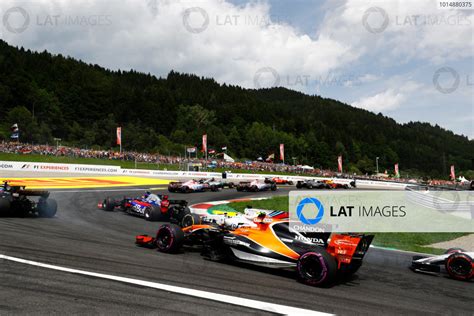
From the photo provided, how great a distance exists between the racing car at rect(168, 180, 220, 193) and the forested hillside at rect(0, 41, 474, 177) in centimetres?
4093

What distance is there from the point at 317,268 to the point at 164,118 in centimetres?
11899

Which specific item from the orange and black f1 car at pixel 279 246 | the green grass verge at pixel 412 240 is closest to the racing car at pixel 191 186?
the green grass verge at pixel 412 240

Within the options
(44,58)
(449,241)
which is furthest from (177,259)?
(44,58)

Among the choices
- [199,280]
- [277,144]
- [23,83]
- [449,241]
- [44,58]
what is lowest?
[449,241]

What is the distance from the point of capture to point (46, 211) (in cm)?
1300

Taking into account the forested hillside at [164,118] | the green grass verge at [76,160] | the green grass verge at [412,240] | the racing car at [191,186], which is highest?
the forested hillside at [164,118]

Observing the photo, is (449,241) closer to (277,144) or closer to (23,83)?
(23,83)

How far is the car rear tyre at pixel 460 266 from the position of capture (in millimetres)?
7812

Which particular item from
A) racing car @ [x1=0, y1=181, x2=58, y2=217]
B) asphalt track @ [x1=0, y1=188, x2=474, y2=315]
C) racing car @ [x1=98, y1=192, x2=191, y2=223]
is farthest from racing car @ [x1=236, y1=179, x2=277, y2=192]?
asphalt track @ [x1=0, y1=188, x2=474, y2=315]

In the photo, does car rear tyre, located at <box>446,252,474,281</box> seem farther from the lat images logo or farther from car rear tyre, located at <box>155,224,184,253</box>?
the lat images logo

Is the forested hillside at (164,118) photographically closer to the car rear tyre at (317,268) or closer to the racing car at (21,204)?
the racing car at (21,204)

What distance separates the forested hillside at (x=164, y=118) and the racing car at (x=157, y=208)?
50.6 metres

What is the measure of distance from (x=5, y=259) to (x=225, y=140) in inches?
4116

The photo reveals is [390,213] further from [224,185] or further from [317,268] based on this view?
[224,185]
